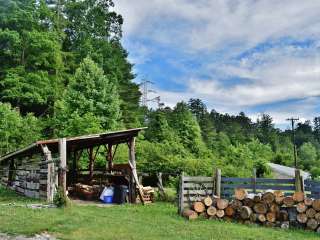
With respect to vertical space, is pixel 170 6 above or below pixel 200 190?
above

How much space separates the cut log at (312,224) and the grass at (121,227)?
0.43 m

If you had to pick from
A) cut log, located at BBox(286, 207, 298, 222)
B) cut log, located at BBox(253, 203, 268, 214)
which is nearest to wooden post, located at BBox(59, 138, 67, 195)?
cut log, located at BBox(253, 203, 268, 214)

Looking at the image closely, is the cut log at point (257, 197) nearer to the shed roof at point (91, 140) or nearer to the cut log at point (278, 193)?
the cut log at point (278, 193)

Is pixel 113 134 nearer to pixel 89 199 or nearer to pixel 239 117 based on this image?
pixel 89 199

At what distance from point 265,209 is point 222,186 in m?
2.00

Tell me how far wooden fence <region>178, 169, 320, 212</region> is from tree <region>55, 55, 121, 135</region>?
1661 centimetres

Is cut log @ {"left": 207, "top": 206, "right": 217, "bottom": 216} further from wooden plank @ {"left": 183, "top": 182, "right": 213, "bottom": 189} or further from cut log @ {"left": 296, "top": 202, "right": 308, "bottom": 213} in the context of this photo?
cut log @ {"left": 296, "top": 202, "right": 308, "bottom": 213}

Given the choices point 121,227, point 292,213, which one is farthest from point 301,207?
point 121,227

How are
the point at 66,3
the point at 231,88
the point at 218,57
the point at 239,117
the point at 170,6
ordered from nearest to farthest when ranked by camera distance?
the point at 170,6
the point at 218,57
the point at 231,88
the point at 66,3
the point at 239,117

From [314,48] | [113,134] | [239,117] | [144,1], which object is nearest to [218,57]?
[314,48]

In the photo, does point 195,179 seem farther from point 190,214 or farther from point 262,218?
point 262,218

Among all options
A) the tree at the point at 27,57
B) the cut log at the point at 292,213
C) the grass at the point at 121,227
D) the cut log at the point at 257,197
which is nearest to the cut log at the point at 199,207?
the grass at the point at 121,227

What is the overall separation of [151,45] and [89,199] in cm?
1688

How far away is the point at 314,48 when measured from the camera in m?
24.3
